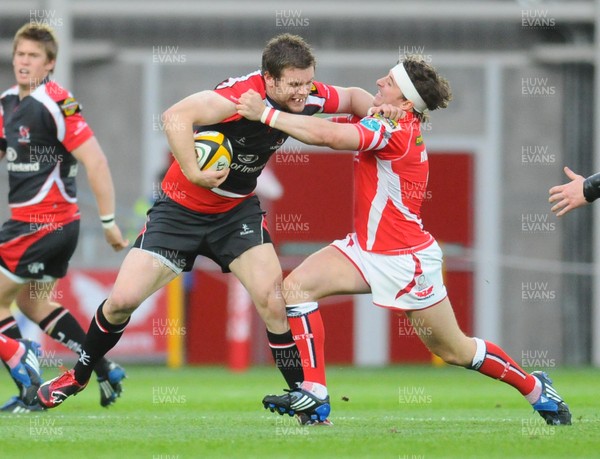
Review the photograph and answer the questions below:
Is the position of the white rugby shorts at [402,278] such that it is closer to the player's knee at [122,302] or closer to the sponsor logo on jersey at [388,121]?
the sponsor logo on jersey at [388,121]

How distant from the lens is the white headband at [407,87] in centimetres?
682

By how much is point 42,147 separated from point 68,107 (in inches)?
12.1

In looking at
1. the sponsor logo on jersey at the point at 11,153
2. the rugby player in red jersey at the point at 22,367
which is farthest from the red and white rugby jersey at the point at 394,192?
the sponsor logo on jersey at the point at 11,153

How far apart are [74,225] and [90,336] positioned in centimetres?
131

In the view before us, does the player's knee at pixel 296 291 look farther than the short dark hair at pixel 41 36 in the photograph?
No

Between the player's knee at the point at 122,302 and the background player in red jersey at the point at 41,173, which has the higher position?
the background player in red jersey at the point at 41,173

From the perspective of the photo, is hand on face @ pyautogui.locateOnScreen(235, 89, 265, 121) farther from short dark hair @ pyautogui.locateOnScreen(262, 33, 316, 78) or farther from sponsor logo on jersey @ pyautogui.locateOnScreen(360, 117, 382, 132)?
sponsor logo on jersey @ pyautogui.locateOnScreen(360, 117, 382, 132)

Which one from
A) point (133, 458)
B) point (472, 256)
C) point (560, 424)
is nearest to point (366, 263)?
point (560, 424)

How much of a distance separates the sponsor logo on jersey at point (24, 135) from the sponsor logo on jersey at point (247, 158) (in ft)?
5.58

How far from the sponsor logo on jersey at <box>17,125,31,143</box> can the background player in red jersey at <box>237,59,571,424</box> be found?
75.1 inches

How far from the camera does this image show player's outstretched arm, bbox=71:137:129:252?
7832mm

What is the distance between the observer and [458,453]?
566 centimetres

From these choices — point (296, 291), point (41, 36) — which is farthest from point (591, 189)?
point (41, 36)

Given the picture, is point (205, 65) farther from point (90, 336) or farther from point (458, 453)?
point (458, 453)
